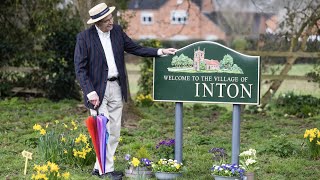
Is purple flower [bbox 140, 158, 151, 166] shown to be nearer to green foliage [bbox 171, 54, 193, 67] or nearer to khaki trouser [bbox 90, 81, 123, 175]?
khaki trouser [bbox 90, 81, 123, 175]

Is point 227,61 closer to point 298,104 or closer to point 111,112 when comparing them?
point 111,112

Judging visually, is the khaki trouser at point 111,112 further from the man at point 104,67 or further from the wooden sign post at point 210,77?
the wooden sign post at point 210,77

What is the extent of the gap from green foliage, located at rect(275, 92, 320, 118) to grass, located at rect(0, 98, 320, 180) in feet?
1.12

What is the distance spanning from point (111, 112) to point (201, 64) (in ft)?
3.81

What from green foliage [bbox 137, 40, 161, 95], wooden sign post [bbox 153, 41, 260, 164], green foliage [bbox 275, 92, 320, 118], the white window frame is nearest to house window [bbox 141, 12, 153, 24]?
the white window frame

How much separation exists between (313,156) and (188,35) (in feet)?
87.5

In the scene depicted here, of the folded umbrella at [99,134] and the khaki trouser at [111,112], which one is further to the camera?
the khaki trouser at [111,112]

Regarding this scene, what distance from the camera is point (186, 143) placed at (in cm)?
1101

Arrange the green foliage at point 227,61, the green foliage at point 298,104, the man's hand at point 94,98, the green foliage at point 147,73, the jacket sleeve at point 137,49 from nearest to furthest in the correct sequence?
the man's hand at point 94,98 → the green foliage at point 227,61 → the jacket sleeve at point 137,49 → the green foliage at point 298,104 → the green foliage at point 147,73

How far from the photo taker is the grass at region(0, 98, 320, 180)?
9.04 metres

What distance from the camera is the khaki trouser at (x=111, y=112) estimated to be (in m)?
8.37

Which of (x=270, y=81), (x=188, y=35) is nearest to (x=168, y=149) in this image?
(x=270, y=81)

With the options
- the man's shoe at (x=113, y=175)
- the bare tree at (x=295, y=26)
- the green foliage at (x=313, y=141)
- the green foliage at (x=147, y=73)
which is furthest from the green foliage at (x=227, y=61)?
the green foliage at (x=147, y=73)

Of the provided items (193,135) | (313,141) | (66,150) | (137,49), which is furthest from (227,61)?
(193,135)
